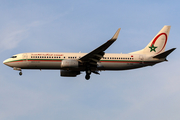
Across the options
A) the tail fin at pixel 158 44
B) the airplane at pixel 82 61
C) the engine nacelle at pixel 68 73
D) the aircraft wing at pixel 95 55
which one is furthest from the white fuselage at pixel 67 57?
the engine nacelle at pixel 68 73

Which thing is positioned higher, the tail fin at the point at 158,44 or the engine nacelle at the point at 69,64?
the tail fin at the point at 158,44

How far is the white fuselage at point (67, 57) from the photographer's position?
44750 mm

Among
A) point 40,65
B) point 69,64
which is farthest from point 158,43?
point 40,65

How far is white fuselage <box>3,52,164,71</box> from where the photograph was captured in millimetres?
44750

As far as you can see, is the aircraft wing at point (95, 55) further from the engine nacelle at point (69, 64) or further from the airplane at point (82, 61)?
the engine nacelle at point (69, 64)

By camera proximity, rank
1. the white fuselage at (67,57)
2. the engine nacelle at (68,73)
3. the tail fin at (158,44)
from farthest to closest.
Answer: the tail fin at (158,44)
the engine nacelle at (68,73)
the white fuselage at (67,57)

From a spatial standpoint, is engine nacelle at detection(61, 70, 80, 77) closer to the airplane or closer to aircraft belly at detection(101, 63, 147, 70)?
the airplane

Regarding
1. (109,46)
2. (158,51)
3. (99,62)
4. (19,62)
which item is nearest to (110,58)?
(99,62)

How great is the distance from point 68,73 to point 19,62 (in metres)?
7.53

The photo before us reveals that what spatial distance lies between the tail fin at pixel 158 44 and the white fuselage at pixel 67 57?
7.32 feet

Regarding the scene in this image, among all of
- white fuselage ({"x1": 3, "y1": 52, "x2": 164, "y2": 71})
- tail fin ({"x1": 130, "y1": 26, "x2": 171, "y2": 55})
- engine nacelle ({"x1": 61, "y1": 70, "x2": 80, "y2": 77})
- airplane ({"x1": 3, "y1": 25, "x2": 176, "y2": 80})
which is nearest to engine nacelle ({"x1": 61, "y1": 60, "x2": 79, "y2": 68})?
airplane ({"x1": 3, "y1": 25, "x2": 176, "y2": 80})

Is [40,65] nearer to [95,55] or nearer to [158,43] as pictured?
[95,55]

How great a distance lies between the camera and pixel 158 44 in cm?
4919

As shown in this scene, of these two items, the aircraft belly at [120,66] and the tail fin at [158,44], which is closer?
the aircraft belly at [120,66]
